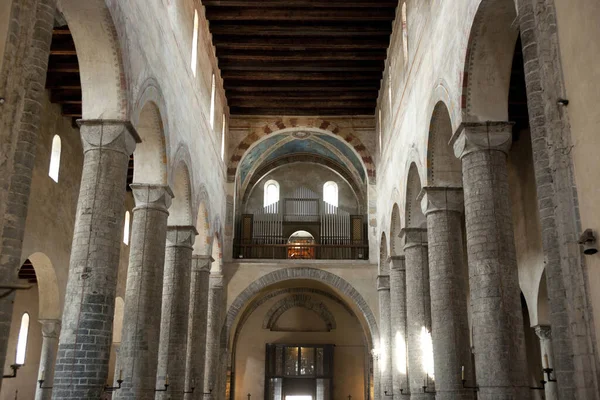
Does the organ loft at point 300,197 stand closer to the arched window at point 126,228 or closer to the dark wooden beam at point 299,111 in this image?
the dark wooden beam at point 299,111

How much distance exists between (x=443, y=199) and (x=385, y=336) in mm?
9527

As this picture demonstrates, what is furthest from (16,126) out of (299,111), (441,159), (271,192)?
(271,192)

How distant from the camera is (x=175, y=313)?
615 inches

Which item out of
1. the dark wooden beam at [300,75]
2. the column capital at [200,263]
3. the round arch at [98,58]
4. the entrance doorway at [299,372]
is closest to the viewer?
the round arch at [98,58]

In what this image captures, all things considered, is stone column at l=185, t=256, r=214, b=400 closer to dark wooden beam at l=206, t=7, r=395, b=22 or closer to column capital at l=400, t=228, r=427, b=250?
column capital at l=400, t=228, r=427, b=250

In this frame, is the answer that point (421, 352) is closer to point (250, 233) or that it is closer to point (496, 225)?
point (496, 225)

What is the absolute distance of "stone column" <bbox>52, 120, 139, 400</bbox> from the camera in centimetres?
927

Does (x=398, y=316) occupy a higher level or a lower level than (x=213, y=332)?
higher

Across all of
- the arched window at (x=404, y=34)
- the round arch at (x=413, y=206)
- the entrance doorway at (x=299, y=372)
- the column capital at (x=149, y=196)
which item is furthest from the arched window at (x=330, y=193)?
the column capital at (x=149, y=196)

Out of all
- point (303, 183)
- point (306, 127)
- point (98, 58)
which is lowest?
point (98, 58)

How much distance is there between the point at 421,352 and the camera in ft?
52.6

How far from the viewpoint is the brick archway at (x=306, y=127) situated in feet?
78.3

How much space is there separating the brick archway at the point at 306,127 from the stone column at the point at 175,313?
7715mm

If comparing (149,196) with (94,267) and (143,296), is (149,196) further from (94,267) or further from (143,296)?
(94,267)
